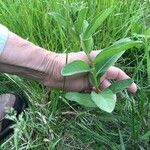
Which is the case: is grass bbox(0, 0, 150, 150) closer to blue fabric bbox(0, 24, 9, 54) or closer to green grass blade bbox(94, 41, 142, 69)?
green grass blade bbox(94, 41, 142, 69)

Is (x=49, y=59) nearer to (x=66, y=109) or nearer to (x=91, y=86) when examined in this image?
(x=91, y=86)

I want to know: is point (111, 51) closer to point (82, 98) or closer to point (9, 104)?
point (82, 98)

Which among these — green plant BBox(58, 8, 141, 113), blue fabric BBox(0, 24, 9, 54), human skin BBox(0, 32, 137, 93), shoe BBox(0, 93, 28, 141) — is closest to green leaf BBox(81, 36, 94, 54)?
green plant BBox(58, 8, 141, 113)

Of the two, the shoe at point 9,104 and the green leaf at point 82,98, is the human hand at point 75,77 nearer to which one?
the green leaf at point 82,98

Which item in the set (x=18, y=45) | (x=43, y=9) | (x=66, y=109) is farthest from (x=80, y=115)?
(x=43, y=9)

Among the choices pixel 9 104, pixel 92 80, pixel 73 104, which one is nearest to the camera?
pixel 92 80

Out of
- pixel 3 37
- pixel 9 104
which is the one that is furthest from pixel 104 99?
pixel 9 104

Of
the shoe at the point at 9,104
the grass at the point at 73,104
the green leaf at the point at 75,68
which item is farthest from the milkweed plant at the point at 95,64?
the shoe at the point at 9,104
